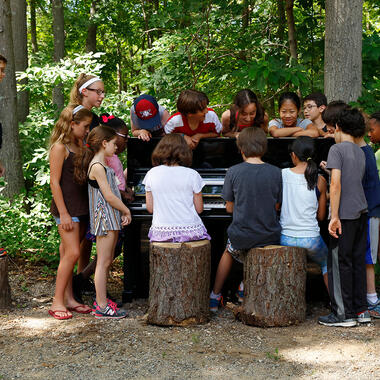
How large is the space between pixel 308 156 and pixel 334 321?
54.7 inches

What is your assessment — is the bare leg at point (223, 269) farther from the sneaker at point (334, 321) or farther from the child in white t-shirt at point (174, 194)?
the sneaker at point (334, 321)

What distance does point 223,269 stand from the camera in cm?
446

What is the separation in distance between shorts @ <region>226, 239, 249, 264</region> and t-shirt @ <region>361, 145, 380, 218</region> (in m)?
1.16

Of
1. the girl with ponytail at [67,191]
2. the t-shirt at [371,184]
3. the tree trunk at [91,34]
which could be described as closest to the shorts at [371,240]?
the t-shirt at [371,184]

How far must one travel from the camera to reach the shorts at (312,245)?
13.6 feet

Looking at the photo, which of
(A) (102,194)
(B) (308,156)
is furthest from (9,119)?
(B) (308,156)

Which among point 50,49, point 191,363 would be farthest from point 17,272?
point 50,49

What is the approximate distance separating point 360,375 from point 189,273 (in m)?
1.50

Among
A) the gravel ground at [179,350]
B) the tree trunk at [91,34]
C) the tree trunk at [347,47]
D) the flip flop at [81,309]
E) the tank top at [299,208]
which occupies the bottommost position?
the gravel ground at [179,350]

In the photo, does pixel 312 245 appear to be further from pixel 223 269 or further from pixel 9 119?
pixel 9 119

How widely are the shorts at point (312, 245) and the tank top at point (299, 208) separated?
0.03 metres

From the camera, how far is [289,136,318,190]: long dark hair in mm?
4137

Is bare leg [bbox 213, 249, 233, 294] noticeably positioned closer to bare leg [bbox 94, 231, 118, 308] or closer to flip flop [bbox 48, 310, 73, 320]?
bare leg [bbox 94, 231, 118, 308]

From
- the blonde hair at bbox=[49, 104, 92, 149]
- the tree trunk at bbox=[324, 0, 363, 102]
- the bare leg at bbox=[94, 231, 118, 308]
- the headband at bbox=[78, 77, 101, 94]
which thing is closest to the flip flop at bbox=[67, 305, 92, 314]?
the bare leg at bbox=[94, 231, 118, 308]
